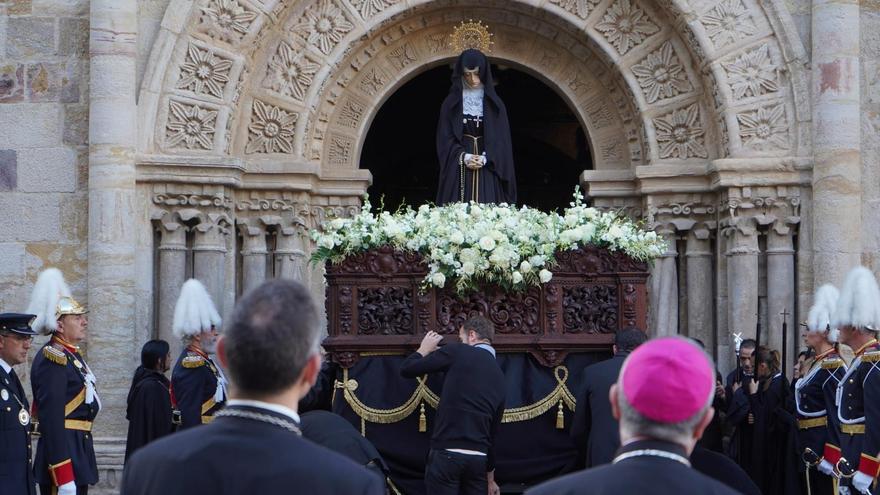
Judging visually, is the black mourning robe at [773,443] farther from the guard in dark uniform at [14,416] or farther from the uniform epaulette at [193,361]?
the guard in dark uniform at [14,416]

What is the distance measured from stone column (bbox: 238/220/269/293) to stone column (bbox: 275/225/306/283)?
0.48ft

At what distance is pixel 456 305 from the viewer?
9586 mm

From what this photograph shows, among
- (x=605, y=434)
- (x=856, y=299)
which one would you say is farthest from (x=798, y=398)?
(x=605, y=434)

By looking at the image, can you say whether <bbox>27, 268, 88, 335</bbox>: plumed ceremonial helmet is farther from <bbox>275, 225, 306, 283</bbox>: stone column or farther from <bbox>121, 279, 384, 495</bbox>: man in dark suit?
<bbox>121, 279, 384, 495</bbox>: man in dark suit

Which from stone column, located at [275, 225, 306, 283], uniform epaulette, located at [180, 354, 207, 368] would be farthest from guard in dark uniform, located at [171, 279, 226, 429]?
stone column, located at [275, 225, 306, 283]

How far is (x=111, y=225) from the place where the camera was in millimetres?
11758

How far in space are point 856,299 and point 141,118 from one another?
6.42 meters

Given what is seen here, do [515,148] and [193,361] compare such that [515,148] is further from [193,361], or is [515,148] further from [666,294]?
[193,361]

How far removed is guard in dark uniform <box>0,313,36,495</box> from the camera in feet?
27.0

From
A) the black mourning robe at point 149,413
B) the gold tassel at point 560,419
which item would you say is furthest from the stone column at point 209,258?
the gold tassel at point 560,419

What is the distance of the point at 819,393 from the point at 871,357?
1230mm

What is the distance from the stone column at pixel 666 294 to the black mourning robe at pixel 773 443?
2109mm

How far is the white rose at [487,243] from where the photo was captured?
936 cm

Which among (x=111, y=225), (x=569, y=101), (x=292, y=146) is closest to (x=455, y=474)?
(x=111, y=225)
